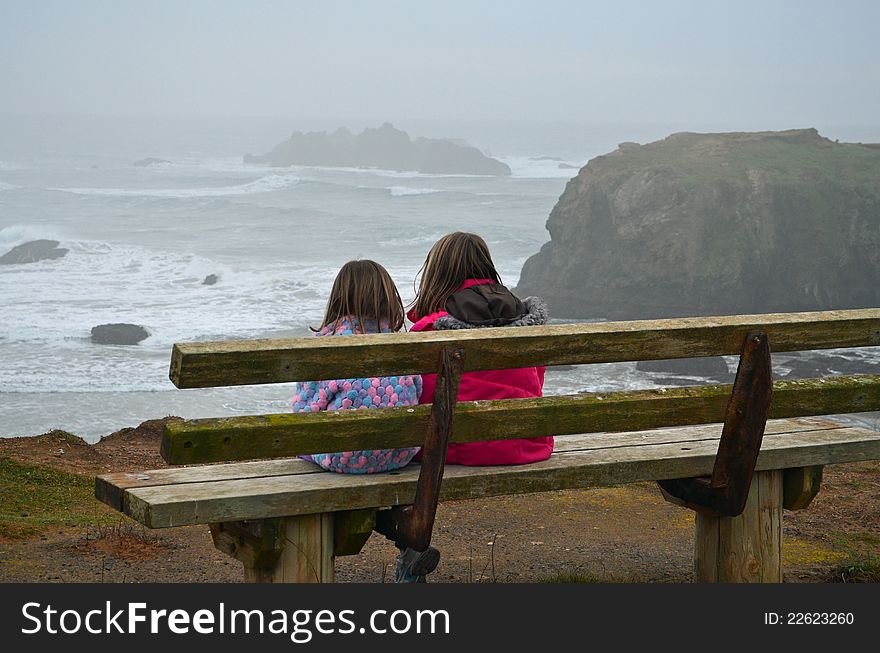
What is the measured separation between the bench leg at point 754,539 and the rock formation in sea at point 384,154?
137733 millimetres

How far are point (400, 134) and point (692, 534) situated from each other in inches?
5939

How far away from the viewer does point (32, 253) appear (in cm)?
7719

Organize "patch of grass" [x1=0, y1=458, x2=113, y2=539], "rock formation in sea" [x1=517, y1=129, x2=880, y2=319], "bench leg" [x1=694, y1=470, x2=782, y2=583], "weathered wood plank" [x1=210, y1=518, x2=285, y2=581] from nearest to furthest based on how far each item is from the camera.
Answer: "weathered wood plank" [x1=210, y1=518, x2=285, y2=581] < "bench leg" [x1=694, y1=470, x2=782, y2=583] < "patch of grass" [x1=0, y1=458, x2=113, y2=539] < "rock formation in sea" [x1=517, y1=129, x2=880, y2=319]

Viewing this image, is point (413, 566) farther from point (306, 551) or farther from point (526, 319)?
point (526, 319)

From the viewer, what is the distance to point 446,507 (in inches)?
289

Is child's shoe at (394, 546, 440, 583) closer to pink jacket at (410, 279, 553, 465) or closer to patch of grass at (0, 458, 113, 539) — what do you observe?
pink jacket at (410, 279, 553, 465)

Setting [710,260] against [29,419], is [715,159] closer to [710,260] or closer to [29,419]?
[710,260]

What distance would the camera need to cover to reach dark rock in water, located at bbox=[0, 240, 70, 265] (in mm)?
75438

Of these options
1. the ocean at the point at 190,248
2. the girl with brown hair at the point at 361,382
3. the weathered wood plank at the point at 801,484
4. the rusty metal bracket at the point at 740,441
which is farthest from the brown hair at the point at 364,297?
the ocean at the point at 190,248

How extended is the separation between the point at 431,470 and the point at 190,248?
3105 inches

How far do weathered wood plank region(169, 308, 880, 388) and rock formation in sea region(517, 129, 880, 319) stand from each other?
156 feet

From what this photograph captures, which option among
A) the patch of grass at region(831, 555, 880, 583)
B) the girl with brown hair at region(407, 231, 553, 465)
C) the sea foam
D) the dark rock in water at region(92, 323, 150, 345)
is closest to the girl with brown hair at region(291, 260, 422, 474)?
the girl with brown hair at region(407, 231, 553, 465)

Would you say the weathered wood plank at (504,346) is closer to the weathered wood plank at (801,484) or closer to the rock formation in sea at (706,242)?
the weathered wood plank at (801,484)

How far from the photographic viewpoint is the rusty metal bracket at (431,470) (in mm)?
3645
